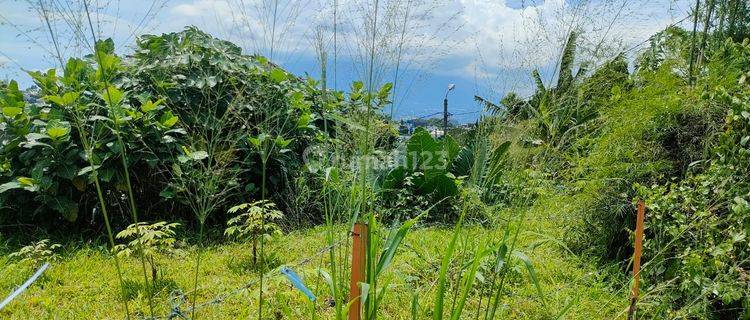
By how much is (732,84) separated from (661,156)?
21.8 inches

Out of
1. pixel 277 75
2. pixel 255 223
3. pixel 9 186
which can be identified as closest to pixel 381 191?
pixel 255 223

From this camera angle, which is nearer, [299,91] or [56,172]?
[56,172]

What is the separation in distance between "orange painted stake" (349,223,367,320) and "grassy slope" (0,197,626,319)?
772 mm

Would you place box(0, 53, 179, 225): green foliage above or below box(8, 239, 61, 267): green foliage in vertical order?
above

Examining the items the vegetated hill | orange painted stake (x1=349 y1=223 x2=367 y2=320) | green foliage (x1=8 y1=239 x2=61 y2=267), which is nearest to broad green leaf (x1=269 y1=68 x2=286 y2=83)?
green foliage (x1=8 y1=239 x2=61 y2=267)

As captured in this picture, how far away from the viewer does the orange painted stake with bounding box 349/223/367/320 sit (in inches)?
60.4

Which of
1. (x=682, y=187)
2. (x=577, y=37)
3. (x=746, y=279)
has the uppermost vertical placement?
(x=577, y=37)

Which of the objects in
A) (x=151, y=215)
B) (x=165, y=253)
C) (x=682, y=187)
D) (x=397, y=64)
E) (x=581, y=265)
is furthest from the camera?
(x=151, y=215)

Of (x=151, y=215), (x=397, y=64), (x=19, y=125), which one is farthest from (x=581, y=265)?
(x=19, y=125)

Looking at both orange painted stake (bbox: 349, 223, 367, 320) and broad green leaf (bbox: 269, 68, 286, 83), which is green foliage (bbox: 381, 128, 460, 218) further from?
orange painted stake (bbox: 349, 223, 367, 320)

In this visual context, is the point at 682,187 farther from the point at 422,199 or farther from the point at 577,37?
the point at 422,199

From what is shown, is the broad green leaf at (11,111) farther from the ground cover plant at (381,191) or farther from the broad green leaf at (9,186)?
the broad green leaf at (9,186)

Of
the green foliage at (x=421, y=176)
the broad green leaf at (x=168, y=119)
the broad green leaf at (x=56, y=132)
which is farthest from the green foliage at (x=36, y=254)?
the green foliage at (x=421, y=176)

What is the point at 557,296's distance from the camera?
114 inches
